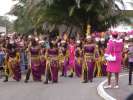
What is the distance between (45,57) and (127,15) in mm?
15023

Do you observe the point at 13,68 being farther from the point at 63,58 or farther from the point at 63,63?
the point at 63,58

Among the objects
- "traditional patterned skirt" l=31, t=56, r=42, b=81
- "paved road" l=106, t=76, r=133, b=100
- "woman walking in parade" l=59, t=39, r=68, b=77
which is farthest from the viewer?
"woman walking in parade" l=59, t=39, r=68, b=77

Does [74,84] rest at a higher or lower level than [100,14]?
lower

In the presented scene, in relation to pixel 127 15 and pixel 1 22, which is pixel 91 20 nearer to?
pixel 127 15

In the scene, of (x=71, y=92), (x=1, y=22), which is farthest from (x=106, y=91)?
(x=1, y=22)

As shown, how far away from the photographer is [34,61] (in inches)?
755

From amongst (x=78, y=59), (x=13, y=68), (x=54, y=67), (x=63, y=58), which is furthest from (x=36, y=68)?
(x=63, y=58)

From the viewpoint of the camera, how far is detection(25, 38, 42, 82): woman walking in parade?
18.7m

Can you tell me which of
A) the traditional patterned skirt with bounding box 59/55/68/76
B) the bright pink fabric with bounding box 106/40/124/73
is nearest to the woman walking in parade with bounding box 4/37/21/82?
the traditional patterned skirt with bounding box 59/55/68/76

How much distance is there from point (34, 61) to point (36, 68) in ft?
0.96

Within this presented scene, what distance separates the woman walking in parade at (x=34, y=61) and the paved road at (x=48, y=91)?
0.51 m

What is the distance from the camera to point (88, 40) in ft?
59.4

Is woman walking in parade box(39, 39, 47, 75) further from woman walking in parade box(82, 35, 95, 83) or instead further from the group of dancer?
woman walking in parade box(82, 35, 95, 83)

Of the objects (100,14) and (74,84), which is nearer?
(74,84)
